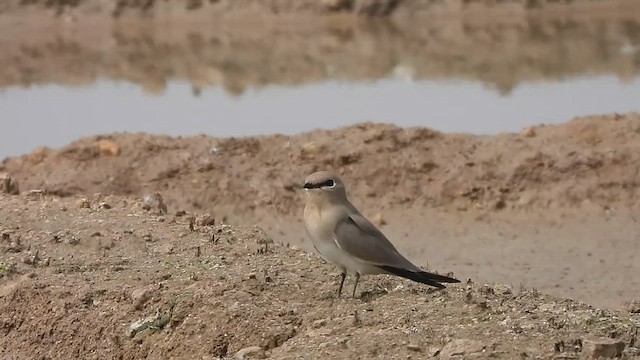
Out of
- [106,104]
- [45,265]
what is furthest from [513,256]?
[106,104]

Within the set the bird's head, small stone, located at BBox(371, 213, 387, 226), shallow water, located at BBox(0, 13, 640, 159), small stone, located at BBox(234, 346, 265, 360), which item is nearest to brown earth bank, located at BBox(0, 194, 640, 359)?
small stone, located at BBox(234, 346, 265, 360)

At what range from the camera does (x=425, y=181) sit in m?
9.83

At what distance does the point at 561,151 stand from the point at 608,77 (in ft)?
18.3

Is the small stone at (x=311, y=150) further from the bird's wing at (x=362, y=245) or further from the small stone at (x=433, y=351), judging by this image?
the small stone at (x=433, y=351)

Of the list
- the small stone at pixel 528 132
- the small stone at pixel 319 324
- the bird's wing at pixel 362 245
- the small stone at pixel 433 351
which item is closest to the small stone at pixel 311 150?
the small stone at pixel 528 132

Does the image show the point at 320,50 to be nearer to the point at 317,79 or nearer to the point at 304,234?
the point at 317,79

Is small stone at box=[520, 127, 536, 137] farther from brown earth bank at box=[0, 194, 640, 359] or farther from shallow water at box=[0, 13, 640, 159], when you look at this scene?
brown earth bank at box=[0, 194, 640, 359]

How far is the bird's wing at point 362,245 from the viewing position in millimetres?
5305

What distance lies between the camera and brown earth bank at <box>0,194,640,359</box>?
4.83 meters

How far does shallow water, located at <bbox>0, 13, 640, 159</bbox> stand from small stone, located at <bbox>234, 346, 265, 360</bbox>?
6.57 meters

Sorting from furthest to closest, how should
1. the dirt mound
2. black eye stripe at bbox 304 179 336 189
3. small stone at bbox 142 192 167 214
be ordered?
1. the dirt mound
2. small stone at bbox 142 192 167 214
3. black eye stripe at bbox 304 179 336 189

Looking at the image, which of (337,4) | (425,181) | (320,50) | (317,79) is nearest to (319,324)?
(425,181)

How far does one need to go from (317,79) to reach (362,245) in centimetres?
1053

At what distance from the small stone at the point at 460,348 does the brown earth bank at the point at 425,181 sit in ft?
12.2
